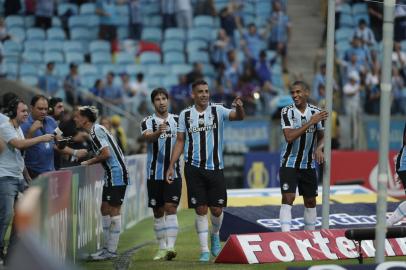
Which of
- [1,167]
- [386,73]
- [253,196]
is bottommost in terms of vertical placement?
[253,196]

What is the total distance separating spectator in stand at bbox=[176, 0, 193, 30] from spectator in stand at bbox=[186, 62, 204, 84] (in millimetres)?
2946

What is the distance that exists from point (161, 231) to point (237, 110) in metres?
2.02

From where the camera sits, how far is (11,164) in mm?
12352

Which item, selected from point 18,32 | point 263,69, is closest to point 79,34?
point 18,32

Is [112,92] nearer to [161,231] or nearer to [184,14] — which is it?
[184,14]

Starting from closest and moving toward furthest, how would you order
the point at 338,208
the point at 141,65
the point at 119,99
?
1. the point at 338,208
2. the point at 119,99
3. the point at 141,65

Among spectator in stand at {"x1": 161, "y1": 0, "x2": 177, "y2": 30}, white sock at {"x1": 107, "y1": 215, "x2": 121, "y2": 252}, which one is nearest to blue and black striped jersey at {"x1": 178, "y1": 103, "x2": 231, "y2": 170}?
white sock at {"x1": 107, "y1": 215, "x2": 121, "y2": 252}

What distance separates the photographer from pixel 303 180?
1412 centimetres

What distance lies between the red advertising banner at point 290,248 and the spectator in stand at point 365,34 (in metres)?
16.9

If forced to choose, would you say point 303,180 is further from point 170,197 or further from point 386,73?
point 386,73

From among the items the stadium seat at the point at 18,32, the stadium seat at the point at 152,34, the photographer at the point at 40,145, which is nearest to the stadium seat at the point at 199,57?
the stadium seat at the point at 152,34

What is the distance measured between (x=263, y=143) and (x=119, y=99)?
3.49 m

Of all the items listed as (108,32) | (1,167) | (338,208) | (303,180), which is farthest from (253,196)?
(108,32)

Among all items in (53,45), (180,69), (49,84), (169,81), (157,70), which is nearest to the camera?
(49,84)
